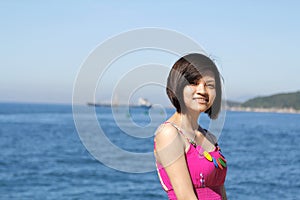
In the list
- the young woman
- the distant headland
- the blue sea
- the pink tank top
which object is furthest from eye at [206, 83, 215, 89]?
the distant headland

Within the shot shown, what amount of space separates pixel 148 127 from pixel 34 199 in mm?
20513

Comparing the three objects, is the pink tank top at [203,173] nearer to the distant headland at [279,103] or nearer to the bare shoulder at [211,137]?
the bare shoulder at [211,137]

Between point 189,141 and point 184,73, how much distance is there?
0.31m

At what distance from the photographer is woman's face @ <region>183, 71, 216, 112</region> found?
95.3 inches

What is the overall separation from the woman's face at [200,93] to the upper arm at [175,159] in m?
0.21

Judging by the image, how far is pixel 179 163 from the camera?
7.54 ft

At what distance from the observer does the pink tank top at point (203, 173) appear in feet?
7.75

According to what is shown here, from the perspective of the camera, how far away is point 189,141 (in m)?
2.38

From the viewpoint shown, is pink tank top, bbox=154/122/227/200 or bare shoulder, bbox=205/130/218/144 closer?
pink tank top, bbox=154/122/227/200

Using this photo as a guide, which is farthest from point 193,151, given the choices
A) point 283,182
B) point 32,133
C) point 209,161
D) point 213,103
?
point 32,133

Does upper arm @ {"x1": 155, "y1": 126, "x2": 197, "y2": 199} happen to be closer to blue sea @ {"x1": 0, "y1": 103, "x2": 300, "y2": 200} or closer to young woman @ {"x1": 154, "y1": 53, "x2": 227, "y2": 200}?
young woman @ {"x1": 154, "y1": 53, "x2": 227, "y2": 200}

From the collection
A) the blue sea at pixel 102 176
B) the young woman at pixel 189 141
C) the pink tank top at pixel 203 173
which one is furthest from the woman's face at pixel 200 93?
the blue sea at pixel 102 176

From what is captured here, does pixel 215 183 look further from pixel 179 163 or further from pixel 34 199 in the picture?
pixel 34 199

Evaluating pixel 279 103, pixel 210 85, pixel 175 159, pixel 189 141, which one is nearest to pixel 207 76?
pixel 210 85
